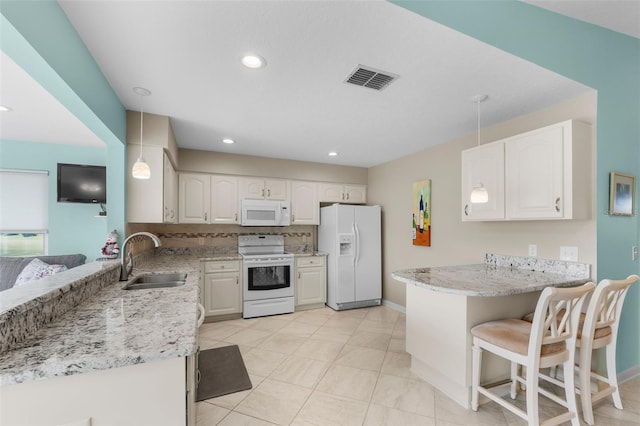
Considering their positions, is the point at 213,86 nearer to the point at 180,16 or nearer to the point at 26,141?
the point at 180,16

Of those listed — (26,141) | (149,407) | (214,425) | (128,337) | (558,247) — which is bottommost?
(214,425)

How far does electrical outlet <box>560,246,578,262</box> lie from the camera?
226cm

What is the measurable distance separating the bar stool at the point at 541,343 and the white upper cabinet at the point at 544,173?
0.78m

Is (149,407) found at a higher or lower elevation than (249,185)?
lower

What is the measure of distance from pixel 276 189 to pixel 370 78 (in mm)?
2653

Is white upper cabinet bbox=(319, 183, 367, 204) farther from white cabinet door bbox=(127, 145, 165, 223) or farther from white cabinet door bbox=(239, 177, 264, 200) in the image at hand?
white cabinet door bbox=(127, 145, 165, 223)

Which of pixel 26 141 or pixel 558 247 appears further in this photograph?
pixel 26 141

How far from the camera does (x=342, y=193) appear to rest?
4.87 m

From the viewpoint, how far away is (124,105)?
8.19 ft

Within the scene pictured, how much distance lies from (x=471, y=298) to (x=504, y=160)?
4.40ft

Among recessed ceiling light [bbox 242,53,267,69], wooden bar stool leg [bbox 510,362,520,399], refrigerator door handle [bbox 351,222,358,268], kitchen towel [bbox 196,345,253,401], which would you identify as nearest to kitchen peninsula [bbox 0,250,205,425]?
kitchen towel [bbox 196,345,253,401]

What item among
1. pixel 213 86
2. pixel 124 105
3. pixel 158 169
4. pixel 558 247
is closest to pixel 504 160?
pixel 558 247

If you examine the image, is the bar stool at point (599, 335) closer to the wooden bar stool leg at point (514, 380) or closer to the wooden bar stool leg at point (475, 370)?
the wooden bar stool leg at point (514, 380)

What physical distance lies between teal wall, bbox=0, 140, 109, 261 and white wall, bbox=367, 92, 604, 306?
4.27m
